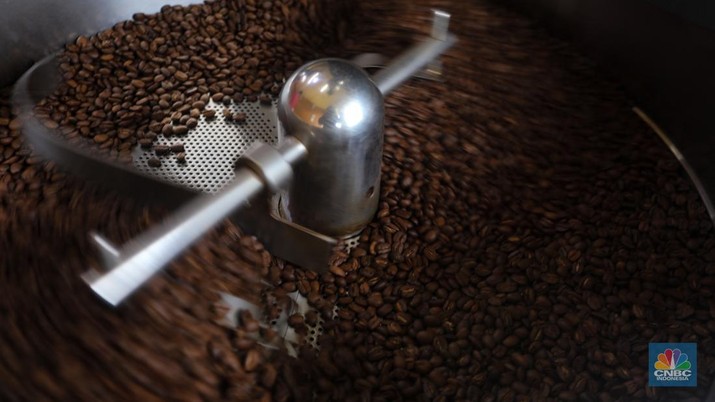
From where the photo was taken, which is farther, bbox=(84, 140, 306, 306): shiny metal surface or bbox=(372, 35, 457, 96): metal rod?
bbox=(372, 35, 457, 96): metal rod

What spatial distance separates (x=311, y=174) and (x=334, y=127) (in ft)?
0.27

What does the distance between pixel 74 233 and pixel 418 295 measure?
0.47 metres

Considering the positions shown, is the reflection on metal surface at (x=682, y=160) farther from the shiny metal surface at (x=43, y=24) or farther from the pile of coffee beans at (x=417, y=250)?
the shiny metal surface at (x=43, y=24)

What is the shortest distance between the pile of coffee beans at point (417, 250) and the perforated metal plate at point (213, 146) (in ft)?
0.15

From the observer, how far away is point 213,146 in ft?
3.66

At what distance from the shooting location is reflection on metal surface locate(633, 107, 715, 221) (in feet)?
3.33

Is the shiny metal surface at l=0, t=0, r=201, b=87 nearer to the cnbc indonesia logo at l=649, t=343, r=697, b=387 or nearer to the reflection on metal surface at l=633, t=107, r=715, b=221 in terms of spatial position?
the reflection on metal surface at l=633, t=107, r=715, b=221

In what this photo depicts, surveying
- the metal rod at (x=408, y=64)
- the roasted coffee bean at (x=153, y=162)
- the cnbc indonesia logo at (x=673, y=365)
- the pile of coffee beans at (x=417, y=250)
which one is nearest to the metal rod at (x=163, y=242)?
the pile of coffee beans at (x=417, y=250)

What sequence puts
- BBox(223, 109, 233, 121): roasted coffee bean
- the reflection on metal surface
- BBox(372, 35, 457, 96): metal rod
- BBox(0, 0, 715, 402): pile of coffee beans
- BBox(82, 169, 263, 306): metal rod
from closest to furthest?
BBox(82, 169, 263, 306): metal rod → BBox(0, 0, 715, 402): pile of coffee beans → BBox(372, 35, 457, 96): metal rod → the reflection on metal surface → BBox(223, 109, 233, 121): roasted coffee bean

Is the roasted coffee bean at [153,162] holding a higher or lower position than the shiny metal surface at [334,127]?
lower

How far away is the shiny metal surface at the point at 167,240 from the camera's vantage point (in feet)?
1.98

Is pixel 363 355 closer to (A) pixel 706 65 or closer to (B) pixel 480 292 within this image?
(B) pixel 480 292

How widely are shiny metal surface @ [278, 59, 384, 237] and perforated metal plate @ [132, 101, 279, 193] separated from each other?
0.24 meters

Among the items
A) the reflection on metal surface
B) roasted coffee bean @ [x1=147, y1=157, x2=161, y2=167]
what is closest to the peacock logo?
the reflection on metal surface
